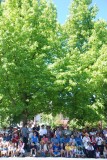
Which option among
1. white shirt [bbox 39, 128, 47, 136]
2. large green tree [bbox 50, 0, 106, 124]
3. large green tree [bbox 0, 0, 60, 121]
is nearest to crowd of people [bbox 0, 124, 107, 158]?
white shirt [bbox 39, 128, 47, 136]

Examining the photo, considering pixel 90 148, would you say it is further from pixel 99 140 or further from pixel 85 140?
pixel 99 140

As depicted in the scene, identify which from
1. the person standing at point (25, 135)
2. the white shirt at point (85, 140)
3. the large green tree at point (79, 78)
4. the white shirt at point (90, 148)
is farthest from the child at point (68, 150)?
the large green tree at point (79, 78)

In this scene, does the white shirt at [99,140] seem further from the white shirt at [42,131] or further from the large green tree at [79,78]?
the large green tree at [79,78]

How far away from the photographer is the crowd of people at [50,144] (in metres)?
19.7

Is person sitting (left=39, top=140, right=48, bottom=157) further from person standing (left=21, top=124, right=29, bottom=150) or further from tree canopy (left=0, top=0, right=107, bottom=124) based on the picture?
tree canopy (left=0, top=0, right=107, bottom=124)

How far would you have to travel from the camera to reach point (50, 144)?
2039cm

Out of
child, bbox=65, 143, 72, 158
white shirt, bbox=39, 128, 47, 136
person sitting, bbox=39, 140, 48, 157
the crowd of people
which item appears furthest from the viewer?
white shirt, bbox=39, 128, 47, 136

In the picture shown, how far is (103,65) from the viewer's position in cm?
2616

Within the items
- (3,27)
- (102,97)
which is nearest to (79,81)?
(102,97)

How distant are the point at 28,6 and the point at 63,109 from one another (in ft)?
25.5

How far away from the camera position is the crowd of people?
64.5 ft

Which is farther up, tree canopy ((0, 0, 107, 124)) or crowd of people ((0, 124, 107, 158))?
tree canopy ((0, 0, 107, 124))

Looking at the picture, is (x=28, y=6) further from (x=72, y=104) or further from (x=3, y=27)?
(x=72, y=104)

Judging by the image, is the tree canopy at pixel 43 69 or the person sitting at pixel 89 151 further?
the tree canopy at pixel 43 69
